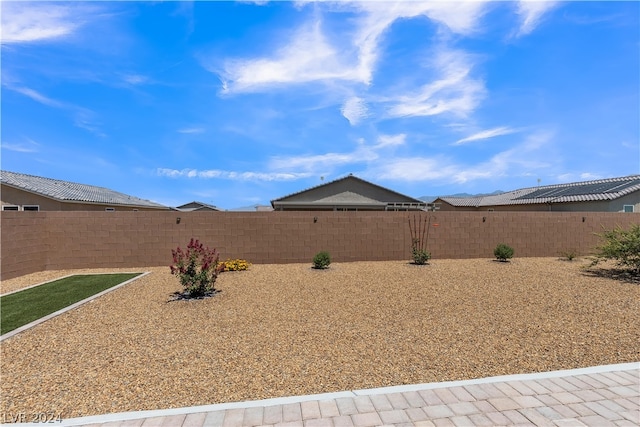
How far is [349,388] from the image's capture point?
3697mm

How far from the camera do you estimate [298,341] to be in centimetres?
508

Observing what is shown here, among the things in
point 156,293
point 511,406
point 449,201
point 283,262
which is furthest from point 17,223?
point 449,201

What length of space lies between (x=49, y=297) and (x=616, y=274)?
16.7 m

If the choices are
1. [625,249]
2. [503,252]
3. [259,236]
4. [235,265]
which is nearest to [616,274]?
[625,249]

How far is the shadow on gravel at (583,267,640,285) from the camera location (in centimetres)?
968

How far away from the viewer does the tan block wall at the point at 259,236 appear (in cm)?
1177

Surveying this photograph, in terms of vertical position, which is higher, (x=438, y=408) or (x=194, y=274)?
(x=194, y=274)

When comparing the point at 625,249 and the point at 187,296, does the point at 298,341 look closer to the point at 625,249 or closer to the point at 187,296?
the point at 187,296

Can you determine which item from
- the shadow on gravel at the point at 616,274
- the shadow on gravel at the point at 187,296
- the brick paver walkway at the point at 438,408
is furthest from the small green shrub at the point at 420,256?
the brick paver walkway at the point at 438,408

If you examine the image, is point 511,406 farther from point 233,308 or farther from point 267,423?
point 233,308

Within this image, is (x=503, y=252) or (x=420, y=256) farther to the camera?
(x=503, y=252)

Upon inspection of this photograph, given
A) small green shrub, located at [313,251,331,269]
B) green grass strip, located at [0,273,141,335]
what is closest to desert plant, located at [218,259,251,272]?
small green shrub, located at [313,251,331,269]

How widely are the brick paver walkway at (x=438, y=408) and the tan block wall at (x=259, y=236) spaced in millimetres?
9595

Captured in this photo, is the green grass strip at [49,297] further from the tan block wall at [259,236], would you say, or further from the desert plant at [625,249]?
the desert plant at [625,249]
